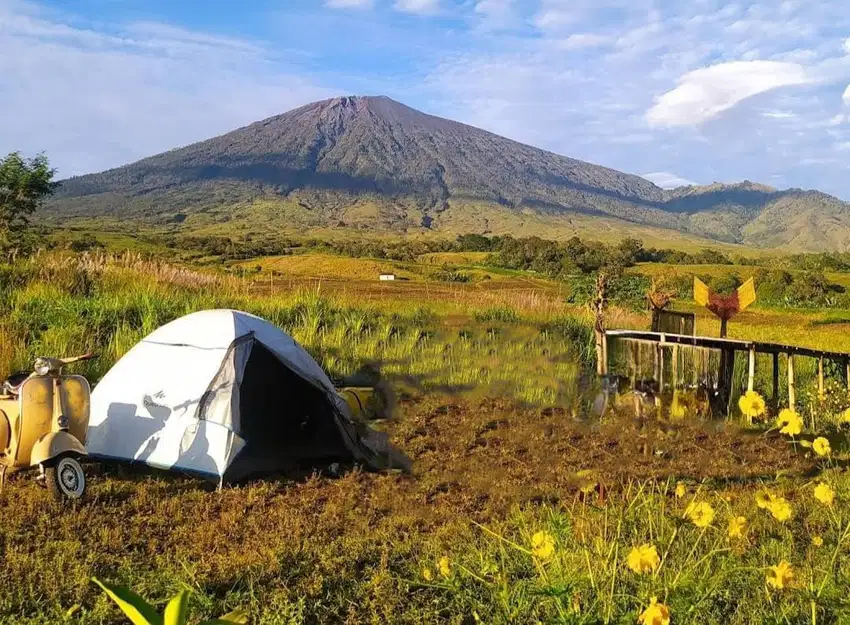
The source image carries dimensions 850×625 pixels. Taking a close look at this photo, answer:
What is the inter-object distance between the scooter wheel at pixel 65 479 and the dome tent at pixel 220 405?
0.70 metres

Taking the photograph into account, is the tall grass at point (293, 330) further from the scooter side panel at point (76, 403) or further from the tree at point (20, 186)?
the tree at point (20, 186)

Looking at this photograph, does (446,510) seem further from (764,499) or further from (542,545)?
(764,499)

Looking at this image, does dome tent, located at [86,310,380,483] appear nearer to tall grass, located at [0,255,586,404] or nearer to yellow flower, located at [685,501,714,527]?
tall grass, located at [0,255,586,404]

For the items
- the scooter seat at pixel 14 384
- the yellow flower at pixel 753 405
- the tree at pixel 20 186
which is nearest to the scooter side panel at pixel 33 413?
the scooter seat at pixel 14 384

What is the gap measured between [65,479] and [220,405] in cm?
113

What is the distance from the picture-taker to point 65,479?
4.38m

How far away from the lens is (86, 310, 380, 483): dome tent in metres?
5.14

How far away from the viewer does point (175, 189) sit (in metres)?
123

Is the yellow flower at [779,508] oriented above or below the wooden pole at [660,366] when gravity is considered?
above

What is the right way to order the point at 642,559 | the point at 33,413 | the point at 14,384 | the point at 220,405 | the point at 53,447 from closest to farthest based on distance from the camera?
the point at 642,559, the point at 53,447, the point at 33,413, the point at 14,384, the point at 220,405

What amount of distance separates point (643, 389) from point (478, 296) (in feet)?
26.6

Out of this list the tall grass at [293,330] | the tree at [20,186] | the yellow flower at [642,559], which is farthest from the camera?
the tree at [20,186]

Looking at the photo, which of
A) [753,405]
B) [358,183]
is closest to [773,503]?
[753,405]

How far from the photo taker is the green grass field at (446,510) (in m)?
2.87
